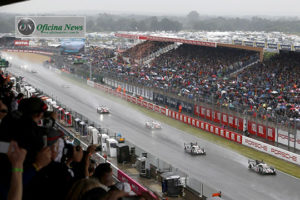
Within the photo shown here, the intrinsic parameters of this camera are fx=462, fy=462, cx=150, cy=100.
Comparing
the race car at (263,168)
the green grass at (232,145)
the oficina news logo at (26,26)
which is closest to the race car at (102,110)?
the green grass at (232,145)

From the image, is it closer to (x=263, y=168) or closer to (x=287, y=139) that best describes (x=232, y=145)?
(x=287, y=139)

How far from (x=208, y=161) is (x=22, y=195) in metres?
25.3

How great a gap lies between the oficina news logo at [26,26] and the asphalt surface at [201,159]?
894 cm

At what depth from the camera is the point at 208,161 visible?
95.0ft

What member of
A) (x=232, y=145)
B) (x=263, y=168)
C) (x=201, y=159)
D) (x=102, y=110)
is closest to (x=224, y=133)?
(x=232, y=145)

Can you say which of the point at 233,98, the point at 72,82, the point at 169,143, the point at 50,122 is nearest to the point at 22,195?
the point at 50,122

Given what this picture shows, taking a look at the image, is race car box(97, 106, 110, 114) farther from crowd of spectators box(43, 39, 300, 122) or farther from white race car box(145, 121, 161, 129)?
white race car box(145, 121, 161, 129)

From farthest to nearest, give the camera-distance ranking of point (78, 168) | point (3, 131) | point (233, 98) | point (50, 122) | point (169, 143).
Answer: point (233, 98), point (169, 143), point (50, 122), point (78, 168), point (3, 131)

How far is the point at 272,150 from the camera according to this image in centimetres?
2930

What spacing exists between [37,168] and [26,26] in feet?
165

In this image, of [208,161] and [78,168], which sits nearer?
[78,168]

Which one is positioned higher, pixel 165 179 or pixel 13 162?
pixel 13 162

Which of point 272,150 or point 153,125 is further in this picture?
point 153,125

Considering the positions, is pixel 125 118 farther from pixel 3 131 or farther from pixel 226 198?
pixel 3 131
